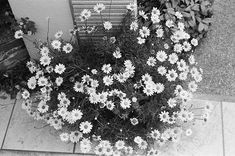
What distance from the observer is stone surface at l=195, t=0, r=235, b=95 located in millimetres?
3254

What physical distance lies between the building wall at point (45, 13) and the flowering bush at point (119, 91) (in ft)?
0.47

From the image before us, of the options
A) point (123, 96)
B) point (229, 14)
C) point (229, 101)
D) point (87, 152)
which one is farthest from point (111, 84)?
point (229, 14)

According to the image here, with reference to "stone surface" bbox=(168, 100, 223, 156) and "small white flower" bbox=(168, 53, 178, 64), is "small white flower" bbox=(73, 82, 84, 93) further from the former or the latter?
"stone surface" bbox=(168, 100, 223, 156)

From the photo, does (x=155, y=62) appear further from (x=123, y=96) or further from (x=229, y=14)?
(x=229, y=14)

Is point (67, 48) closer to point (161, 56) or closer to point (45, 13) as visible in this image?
point (45, 13)

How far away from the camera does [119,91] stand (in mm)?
2645

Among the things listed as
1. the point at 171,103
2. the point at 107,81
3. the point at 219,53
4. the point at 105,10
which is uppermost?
the point at 105,10

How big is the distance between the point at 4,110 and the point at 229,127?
215cm

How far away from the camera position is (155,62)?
2721 millimetres

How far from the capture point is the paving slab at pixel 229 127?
2864 millimetres

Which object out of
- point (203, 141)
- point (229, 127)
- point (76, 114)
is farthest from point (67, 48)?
point (229, 127)

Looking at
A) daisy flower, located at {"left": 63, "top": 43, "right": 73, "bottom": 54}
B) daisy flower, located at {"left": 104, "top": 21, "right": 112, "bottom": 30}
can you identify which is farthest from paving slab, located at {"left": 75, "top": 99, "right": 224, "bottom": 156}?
daisy flower, located at {"left": 104, "top": 21, "right": 112, "bottom": 30}

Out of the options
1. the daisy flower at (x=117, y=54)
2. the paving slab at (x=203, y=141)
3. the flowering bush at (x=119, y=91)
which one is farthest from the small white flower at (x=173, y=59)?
the paving slab at (x=203, y=141)

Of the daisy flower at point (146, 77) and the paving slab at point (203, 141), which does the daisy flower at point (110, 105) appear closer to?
the daisy flower at point (146, 77)
